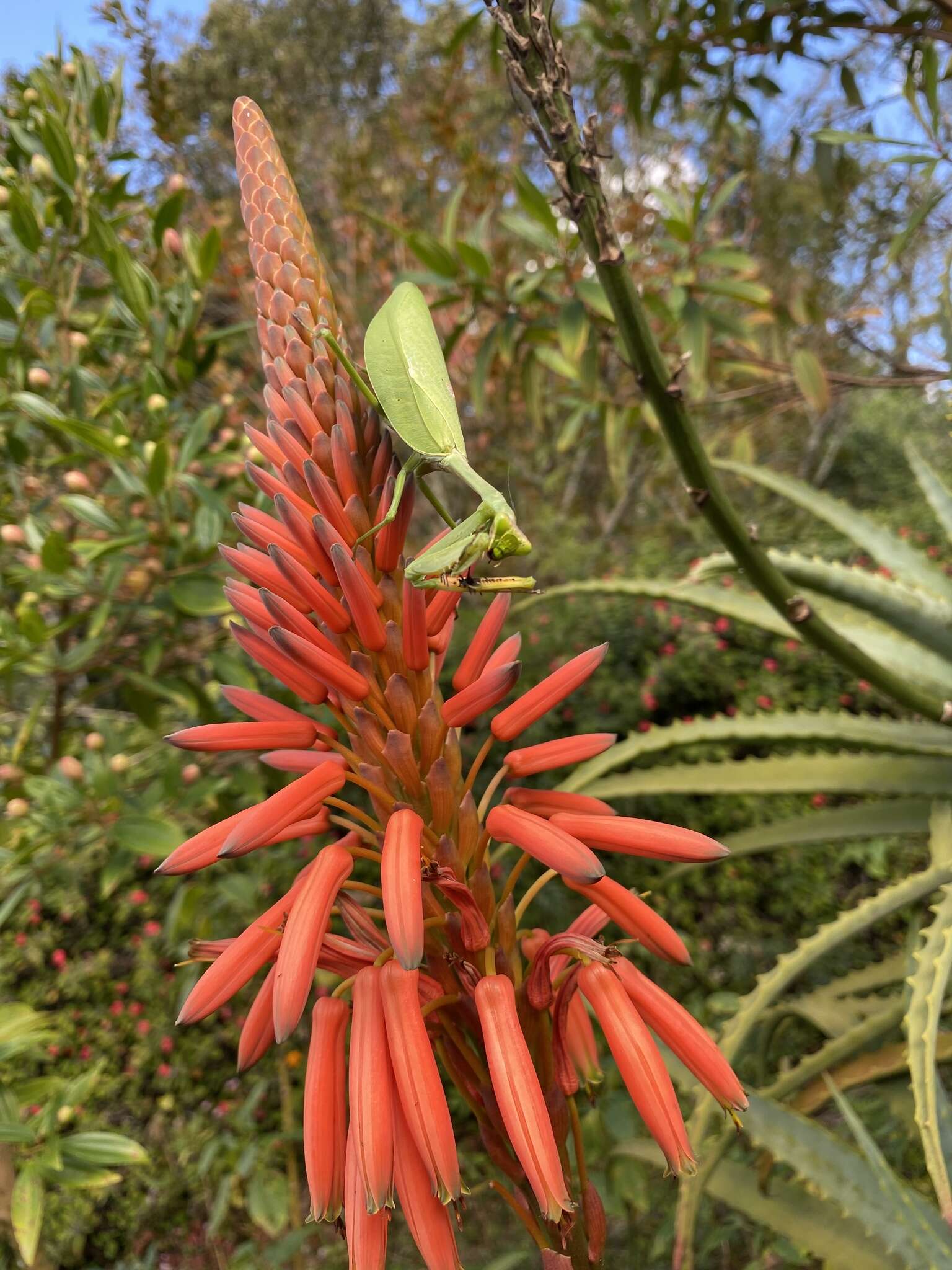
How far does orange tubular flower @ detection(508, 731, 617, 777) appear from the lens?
579 millimetres

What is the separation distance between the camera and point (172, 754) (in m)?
1.49

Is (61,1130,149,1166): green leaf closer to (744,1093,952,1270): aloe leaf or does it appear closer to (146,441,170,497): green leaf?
(744,1093,952,1270): aloe leaf

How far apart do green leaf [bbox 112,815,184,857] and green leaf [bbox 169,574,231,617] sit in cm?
38

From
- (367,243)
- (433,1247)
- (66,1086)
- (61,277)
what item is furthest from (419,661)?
(367,243)

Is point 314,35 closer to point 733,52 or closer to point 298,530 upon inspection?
point 733,52

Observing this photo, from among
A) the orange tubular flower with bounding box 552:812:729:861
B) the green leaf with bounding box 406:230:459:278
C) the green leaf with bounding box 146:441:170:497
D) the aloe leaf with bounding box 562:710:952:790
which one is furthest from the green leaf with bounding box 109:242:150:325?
the orange tubular flower with bounding box 552:812:729:861

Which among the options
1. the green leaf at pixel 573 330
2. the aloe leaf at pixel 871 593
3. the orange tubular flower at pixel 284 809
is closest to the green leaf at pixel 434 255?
the green leaf at pixel 573 330

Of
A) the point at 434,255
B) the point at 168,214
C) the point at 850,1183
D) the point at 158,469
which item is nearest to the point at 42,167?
the point at 168,214

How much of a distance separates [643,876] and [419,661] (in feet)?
7.40

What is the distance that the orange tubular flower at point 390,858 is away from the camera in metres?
0.43

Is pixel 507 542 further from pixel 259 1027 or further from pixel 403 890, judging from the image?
pixel 259 1027

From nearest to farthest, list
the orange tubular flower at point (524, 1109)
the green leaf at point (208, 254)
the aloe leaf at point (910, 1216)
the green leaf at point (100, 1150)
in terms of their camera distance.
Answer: the orange tubular flower at point (524, 1109) < the aloe leaf at point (910, 1216) < the green leaf at point (100, 1150) < the green leaf at point (208, 254)

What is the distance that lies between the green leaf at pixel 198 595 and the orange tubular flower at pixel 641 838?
947 mm

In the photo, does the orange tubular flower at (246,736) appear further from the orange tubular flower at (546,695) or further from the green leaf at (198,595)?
the green leaf at (198,595)
